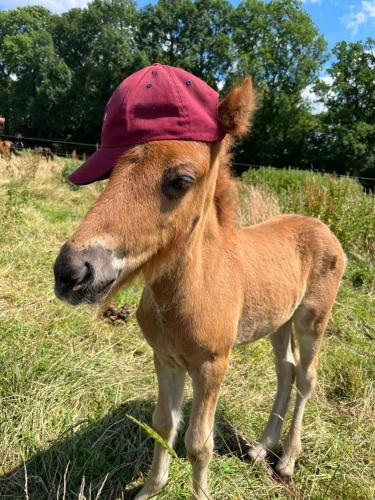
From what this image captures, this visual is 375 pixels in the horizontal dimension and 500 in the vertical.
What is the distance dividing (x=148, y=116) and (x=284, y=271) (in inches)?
63.9

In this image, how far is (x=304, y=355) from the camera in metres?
3.10

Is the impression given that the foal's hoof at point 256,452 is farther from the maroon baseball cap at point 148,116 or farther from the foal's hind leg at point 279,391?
the maroon baseball cap at point 148,116

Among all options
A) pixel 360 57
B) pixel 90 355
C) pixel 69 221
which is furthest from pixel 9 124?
pixel 90 355

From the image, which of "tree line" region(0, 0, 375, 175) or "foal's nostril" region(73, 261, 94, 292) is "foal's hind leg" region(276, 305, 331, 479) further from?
"tree line" region(0, 0, 375, 175)

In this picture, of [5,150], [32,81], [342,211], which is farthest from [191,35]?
[342,211]

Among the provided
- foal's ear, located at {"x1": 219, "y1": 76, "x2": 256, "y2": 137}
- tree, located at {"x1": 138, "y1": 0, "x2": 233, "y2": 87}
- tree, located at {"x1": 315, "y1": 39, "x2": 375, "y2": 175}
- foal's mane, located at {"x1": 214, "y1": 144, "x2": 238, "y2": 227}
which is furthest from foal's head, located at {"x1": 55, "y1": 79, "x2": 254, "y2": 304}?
tree, located at {"x1": 138, "y1": 0, "x2": 233, "y2": 87}

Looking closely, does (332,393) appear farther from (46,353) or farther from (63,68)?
(63,68)

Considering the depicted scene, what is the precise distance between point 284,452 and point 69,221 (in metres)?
6.00

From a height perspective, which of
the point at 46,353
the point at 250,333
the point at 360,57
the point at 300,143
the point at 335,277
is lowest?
the point at 46,353

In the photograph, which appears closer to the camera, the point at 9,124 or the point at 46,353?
the point at 46,353

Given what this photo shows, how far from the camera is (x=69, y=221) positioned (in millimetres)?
7789

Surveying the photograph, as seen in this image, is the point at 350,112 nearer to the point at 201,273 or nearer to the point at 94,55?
the point at 94,55

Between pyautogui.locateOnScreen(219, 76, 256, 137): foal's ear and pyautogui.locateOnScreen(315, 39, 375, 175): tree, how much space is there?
121ft

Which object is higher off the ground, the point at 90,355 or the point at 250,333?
the point at 250,333
